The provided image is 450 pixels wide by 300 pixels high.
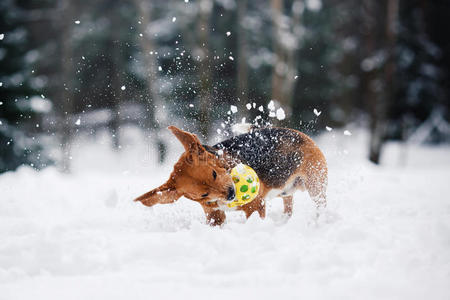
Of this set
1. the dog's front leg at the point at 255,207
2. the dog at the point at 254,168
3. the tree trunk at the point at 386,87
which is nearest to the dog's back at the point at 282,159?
the dog at the point at 254,168

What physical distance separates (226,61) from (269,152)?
9710 mm

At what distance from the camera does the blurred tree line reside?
36.0 ft

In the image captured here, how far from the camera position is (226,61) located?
494 inches

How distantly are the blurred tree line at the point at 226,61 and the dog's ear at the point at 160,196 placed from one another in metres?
7.50

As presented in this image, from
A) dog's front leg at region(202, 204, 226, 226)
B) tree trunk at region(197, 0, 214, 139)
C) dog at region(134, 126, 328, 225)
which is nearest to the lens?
dog at region(134, 126, 328, 225)

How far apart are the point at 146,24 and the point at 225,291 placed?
9.63 metres

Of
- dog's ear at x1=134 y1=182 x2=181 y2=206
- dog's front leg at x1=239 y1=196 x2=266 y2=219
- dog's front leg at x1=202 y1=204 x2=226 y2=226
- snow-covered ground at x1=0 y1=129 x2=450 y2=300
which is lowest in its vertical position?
snow-covered ground at x1=0 y1=129 x2=450 y2=300

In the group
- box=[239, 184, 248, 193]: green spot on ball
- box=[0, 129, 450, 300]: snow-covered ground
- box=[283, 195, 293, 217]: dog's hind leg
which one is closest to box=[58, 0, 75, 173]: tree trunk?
box=[0, 129, 450, 300]: snow-covered ground

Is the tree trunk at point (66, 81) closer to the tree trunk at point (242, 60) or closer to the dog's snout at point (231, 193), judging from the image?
the tree trunk at point (242, 60)

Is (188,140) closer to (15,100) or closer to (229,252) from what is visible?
(229,252)

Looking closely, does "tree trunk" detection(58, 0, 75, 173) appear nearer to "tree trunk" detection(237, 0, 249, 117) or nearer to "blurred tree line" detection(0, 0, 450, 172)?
"blurred tree line" detection(0, 0, 450, 172)

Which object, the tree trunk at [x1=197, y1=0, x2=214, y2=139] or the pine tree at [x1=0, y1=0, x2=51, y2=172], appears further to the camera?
the tree trunk at [x1=197, y1=0, x2=214, y2=139]

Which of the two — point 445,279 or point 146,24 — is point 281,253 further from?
point 146,24

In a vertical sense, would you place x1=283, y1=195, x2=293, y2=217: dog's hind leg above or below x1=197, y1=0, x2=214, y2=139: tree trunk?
below
